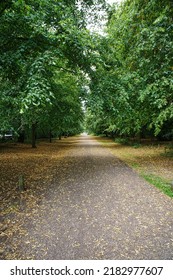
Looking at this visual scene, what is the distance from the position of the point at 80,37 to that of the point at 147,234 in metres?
6.05

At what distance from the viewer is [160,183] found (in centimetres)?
805

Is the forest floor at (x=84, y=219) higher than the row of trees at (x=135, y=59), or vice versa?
the row of trees at (x=135, y=59)

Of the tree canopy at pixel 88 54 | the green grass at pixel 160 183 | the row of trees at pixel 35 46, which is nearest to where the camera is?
the row of trees at pixel 35 46

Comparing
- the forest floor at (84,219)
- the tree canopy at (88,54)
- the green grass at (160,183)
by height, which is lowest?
the forest floor at (84,219)

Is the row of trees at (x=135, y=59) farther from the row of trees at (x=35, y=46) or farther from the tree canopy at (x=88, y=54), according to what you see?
the row of trees at (x=35, y=46)

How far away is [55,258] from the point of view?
143 inches

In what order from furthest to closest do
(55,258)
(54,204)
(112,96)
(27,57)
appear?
(112,96), (27,57), (54,204), (55,258)

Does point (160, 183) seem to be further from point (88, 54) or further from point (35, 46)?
point (35, 46)

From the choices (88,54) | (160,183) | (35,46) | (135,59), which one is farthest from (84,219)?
(135,59)

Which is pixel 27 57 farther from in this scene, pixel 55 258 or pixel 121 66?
pixel 55 258

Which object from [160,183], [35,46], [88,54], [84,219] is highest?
[35,46]

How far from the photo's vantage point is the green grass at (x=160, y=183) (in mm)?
7137

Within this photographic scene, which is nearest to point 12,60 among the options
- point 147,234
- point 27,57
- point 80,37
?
point 27,57

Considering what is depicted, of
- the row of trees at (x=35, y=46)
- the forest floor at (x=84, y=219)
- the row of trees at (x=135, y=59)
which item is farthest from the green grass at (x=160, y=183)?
the row of trees at (x=35, y=46)
